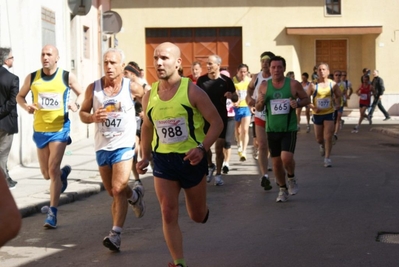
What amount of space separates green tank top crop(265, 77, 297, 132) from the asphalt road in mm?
936

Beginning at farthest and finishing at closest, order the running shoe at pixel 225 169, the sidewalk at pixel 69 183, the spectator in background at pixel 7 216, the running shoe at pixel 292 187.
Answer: the running shoe at pixel 225 169
the running shoe at pixel 292 187
the sidewalk at pixel 69 183
the spectator in background at pixel 7 216

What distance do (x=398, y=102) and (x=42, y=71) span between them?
30.2m

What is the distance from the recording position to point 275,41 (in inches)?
1537

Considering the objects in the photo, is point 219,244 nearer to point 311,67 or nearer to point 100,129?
point 100,129

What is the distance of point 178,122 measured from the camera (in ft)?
21.9

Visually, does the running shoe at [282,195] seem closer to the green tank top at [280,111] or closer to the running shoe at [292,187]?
the running shoe at [292,187]

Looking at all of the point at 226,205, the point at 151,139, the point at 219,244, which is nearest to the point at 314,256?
the point at 219,244

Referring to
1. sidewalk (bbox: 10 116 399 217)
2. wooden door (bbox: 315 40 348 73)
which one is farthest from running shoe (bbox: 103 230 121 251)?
wooden door (bbox: 315 40 348 73)

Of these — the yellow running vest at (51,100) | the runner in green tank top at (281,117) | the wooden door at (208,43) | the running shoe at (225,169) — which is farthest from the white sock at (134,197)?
the wooden door at (208,43)

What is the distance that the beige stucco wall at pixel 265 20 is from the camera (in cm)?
3875

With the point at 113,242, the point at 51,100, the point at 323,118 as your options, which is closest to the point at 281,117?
the point at 51,100

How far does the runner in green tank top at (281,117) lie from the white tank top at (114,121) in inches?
123

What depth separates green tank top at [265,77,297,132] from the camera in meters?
11.1

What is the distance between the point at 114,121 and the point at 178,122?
1.78 metres
